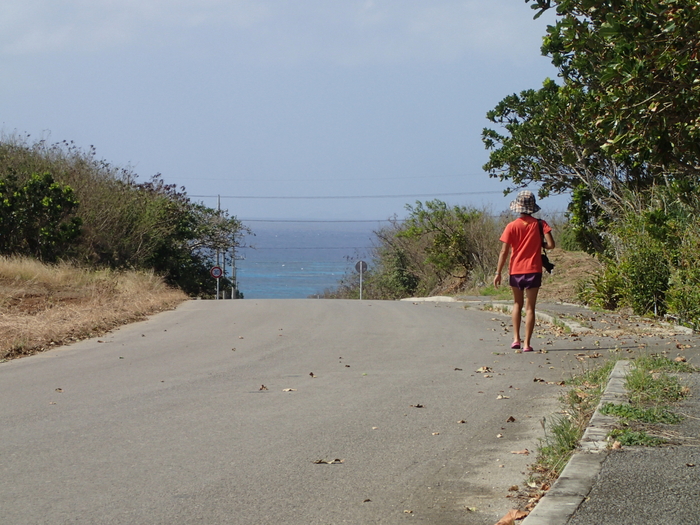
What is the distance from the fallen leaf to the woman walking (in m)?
6.26

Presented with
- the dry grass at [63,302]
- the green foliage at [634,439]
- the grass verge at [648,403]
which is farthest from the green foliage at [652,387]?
the dry grass at [63,302]

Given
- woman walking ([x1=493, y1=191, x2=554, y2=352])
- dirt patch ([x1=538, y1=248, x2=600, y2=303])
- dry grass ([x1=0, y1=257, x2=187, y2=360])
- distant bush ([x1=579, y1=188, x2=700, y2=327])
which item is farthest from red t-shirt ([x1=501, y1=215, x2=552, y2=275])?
dirt patch ([x1=538, y1=248, x2=600, y2=303])

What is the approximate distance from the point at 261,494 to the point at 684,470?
2.43 meters

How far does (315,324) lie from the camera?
582 inches

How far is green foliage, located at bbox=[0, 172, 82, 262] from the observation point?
2489 cm

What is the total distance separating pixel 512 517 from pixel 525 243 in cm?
667

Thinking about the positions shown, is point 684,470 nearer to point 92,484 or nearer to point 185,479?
point 185,479

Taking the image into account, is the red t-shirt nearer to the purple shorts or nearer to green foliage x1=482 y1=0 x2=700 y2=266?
the purple shorts

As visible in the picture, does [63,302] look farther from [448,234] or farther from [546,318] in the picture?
[448,234]

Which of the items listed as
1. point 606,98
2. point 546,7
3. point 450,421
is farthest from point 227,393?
point 546,7

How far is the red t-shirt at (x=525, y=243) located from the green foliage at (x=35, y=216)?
18.4 m

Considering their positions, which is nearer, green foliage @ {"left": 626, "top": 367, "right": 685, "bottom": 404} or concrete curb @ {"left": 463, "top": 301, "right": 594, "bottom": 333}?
green foliage @ {"left": 626, "top": 367, "right": 685, "bottom": 404}

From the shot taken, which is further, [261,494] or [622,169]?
[622,169]

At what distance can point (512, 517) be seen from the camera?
4.14 m
